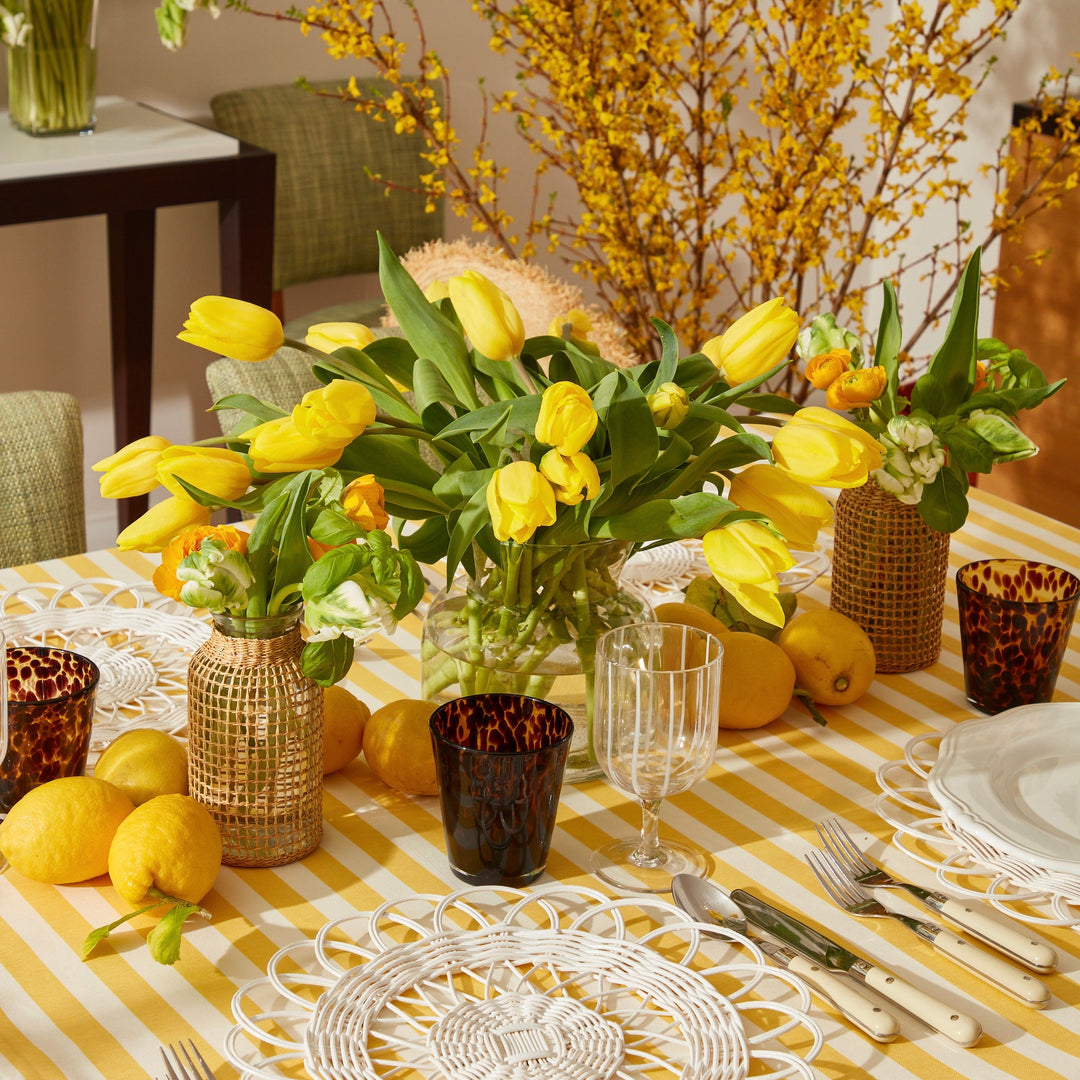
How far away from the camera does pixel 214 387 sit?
163 cm

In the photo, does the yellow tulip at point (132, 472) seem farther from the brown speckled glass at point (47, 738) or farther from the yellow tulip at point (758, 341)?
the yellow tulip at point (758, 341)

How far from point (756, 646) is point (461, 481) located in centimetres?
28

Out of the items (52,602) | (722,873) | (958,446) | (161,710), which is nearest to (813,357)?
(958,446)

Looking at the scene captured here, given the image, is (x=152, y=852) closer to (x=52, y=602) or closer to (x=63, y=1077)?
(x=63, y=1077)

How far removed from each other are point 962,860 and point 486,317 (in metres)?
0.46

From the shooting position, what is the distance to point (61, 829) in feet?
2.74

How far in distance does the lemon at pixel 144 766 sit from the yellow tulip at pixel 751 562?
1.20 ft

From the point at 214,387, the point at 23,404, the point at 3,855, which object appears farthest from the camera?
the point at 214,387

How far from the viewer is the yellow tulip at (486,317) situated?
902 millimetres

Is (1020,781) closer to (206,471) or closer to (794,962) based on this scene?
(794,962)

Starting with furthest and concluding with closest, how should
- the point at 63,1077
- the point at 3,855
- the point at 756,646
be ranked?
the point at 756,646
the point at 3,855
the point at 63,1077

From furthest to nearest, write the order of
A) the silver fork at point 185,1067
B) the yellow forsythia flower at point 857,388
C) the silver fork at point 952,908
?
the yellow forsythia flower at point 857,388 → the silver fork at point 952,908 → the silver fork at point 185,1067

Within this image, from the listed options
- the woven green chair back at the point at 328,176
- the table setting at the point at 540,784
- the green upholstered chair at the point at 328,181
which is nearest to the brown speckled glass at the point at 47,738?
the table setting at the point at 540,784

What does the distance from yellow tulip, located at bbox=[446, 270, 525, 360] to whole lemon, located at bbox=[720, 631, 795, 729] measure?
291 mm
